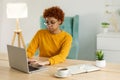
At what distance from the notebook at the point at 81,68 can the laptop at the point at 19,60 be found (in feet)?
0.85

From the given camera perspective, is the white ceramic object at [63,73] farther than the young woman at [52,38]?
No

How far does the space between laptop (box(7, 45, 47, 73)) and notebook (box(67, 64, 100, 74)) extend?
26cm

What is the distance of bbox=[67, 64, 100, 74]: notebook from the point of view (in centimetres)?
202

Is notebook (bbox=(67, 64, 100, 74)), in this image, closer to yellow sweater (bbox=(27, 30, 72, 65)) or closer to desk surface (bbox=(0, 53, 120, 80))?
desk surface (bbox=(0, 53, 120, 80))

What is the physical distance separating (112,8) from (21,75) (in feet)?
8.54

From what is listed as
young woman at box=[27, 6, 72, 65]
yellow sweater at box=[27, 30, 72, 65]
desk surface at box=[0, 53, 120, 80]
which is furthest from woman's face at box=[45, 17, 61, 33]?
desk surface at box=[0, 53, 120, 80]

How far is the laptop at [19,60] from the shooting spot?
1.99 m

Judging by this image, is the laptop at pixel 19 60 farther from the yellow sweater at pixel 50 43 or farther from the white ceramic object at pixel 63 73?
the yellow sweater at pixel 50 43

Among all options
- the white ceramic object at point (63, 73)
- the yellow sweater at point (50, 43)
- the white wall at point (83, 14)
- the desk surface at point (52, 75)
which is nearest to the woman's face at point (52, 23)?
the yellow sweater at point (50, 43)

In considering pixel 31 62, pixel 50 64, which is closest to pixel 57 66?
pixel 50 64

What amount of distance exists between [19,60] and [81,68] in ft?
1.77

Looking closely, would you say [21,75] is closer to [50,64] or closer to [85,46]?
[50,64]

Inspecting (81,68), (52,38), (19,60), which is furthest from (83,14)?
(19,60)

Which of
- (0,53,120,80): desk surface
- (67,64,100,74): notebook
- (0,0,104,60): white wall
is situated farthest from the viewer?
(0,0,104,60): white wall
